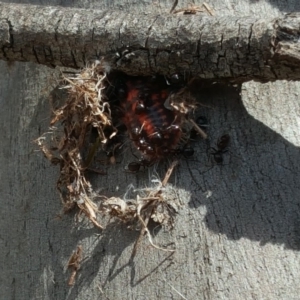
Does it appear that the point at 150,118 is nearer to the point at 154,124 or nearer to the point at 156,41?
the point at 154,124

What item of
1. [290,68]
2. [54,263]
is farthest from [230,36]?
[54,263]

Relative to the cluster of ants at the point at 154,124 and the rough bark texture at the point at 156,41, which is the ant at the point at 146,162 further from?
the rough bark texture at the point at 156,41

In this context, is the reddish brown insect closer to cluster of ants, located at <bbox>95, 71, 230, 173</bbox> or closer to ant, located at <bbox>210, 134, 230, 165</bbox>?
cluster of ants, located at <bbox>95, 71, 230, 173</bbox>

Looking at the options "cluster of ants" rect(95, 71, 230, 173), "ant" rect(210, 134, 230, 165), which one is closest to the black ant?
"cluster of ants" rect(95, 71, 230, 173)

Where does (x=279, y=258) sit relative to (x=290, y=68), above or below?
below

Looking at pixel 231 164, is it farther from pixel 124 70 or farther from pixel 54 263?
pixel 54 263

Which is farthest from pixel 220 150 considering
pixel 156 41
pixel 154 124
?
pixel 156 41
